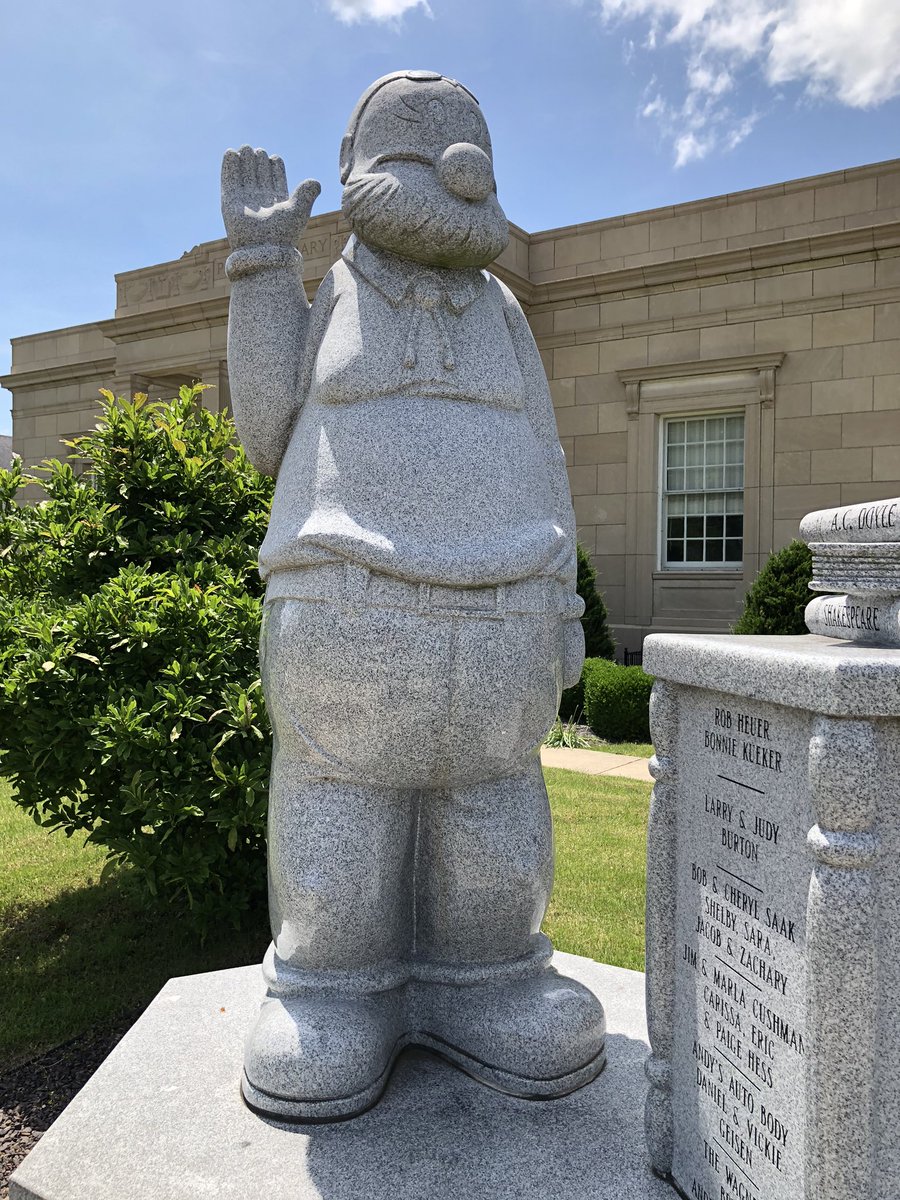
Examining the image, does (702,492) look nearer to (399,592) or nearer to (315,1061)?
(399,592)

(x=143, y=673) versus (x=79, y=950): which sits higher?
(x=143, y=673)

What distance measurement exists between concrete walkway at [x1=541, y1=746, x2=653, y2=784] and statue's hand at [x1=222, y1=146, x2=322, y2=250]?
6280mm

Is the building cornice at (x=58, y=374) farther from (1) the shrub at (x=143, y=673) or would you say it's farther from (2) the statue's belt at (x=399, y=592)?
(2) the statue's belt at (x=399, y=592)

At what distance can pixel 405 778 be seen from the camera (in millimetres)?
2615

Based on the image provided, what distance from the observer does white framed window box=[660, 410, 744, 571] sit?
13547 mm

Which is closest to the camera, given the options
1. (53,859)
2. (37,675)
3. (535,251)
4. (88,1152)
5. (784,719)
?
(784,719)

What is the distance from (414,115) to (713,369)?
11328mm

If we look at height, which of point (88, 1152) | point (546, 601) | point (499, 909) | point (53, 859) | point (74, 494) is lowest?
point (53, 859)

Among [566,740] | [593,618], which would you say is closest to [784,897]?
[566,740]

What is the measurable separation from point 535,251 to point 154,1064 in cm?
1377

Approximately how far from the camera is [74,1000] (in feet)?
14.1

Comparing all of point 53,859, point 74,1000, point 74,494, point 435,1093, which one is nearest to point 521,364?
point 435,1093

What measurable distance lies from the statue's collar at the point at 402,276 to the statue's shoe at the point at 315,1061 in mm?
1985

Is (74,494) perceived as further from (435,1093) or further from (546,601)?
(435,1093)
